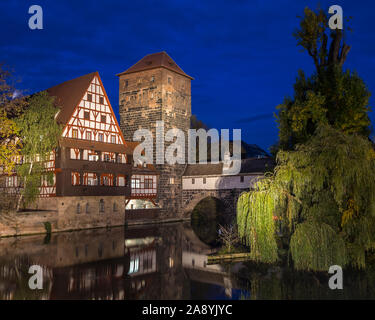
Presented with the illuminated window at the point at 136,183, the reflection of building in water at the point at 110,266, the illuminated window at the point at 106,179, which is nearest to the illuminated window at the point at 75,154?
the illuminated window at the point at 106,179

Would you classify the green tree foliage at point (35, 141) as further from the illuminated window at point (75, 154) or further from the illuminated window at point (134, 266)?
the illuminated window at point (134, 266)

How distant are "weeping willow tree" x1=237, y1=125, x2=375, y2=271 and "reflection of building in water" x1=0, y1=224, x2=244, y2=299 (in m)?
2.48

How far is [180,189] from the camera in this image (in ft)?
132

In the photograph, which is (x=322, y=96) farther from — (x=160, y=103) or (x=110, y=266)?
(x=160, y=103)

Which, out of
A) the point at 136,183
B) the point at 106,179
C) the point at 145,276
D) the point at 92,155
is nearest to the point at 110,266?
the point at 145,276

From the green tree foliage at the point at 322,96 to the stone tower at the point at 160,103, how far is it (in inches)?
759

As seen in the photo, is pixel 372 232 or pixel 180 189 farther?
pixel 180 189

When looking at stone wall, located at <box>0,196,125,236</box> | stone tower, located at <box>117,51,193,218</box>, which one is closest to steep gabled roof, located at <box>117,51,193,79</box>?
stone tower, located at <box>117,51,193,218</box>

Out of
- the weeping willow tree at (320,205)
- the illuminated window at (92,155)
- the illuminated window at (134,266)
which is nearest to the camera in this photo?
the weeping willow tree at (320,205)

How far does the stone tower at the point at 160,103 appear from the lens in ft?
127

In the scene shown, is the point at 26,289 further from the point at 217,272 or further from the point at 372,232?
the point at 372,232

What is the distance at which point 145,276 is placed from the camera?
47.3 ft
